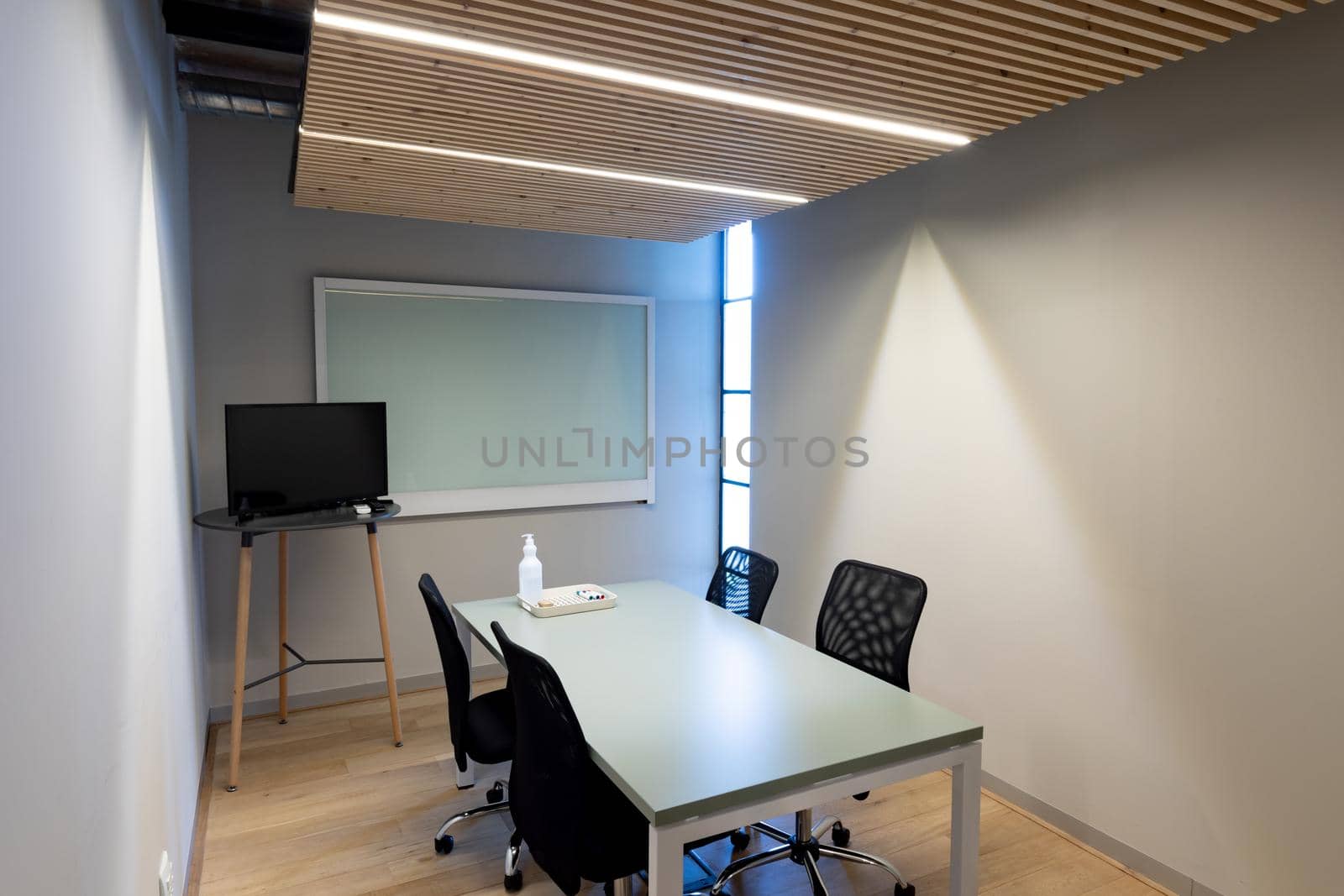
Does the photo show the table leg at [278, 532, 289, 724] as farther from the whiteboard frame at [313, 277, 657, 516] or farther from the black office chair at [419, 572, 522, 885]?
the black office chair at [419, 572, 522, 885]

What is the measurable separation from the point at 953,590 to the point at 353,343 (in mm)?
3484

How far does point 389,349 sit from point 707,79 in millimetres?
2987

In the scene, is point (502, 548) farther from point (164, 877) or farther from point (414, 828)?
point (164, 877)

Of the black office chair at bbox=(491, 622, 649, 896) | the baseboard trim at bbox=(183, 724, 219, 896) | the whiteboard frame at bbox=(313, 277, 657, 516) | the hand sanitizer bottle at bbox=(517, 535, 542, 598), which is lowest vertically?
the baseboard trim at bbox=(183, 724, 219, 896)

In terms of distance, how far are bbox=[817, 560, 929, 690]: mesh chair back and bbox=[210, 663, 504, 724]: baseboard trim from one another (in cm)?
213

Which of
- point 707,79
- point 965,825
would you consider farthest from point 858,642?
point 707,79

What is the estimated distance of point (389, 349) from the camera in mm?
4859

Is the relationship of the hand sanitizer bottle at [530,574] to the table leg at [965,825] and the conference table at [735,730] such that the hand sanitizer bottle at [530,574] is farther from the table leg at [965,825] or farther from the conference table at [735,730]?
the table leg at [965,825]

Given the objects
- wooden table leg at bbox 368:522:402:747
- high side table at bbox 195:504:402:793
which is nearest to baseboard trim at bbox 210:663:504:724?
high side table at bbox 195:504:402:793

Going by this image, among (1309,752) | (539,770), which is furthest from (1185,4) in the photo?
(539,770)

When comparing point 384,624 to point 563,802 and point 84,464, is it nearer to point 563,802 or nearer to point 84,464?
point 563,802

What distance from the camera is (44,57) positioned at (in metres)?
1.26

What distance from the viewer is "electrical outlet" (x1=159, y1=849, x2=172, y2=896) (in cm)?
221

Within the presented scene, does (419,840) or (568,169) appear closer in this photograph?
(419,840)
